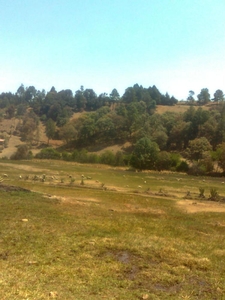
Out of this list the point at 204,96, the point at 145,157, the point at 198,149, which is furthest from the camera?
the point at 204,96

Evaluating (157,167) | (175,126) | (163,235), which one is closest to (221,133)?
(175,126)

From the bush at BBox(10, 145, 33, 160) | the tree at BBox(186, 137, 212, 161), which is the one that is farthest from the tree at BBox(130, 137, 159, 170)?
the bush at BBox(10, 145, 33, 160)

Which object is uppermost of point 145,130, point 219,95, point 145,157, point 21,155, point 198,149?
point 219,95

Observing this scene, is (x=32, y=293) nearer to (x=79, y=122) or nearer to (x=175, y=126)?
(x=175, y=126)

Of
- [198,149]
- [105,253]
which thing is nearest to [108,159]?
[198,149]

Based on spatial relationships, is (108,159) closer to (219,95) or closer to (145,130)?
(145,130)

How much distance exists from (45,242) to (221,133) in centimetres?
7949

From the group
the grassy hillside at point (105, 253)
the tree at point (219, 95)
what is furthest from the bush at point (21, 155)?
the tree at point (219, 95)

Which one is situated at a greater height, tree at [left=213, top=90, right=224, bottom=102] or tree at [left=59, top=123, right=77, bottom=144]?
tree at [left=213, top=90, right=224, bottom=102]

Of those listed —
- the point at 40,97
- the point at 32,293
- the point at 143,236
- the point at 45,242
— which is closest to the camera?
the point at 32,293

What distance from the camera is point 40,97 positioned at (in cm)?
16450

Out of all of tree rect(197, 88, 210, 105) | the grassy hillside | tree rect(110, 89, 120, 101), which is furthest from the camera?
tree rect(110, 89, 120, 101)

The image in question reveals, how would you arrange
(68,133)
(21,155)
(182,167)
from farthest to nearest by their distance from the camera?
1. (68,133)
2. (21,155)
3. (182,167)

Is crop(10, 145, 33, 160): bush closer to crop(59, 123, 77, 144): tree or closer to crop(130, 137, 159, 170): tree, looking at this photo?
crop(59, 123, 77, 144): tree
